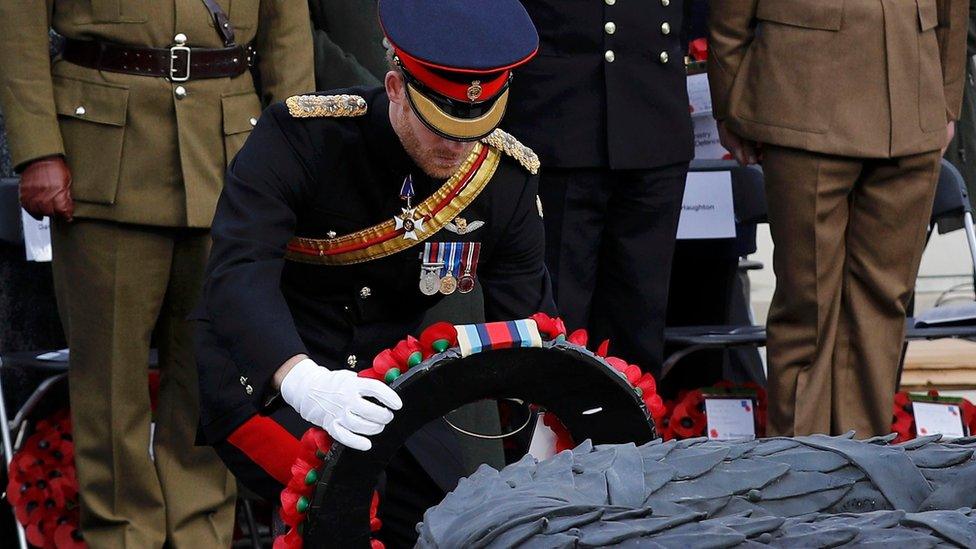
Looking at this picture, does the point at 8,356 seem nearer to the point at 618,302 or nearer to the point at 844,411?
the point at 618,302

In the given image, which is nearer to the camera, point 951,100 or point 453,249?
point 453,249

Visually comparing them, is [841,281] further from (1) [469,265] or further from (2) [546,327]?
(2) [546,327]

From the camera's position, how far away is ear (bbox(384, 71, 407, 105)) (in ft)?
9.73

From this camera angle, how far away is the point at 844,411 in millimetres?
4312

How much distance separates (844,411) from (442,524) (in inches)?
115

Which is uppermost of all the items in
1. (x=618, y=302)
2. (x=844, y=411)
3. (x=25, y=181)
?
(x=25, y=181)

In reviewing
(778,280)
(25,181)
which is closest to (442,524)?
(25,181)

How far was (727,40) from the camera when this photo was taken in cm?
427

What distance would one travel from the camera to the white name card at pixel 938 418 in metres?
4.77

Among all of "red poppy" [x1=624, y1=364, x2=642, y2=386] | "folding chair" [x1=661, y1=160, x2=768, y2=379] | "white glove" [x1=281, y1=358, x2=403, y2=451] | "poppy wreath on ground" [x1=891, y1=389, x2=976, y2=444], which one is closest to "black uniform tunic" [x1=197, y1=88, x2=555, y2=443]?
"white glove" [x1=281, y1=358, x2=403, y2=451]

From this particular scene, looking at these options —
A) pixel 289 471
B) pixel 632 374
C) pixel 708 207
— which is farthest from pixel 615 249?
pixel 632 374

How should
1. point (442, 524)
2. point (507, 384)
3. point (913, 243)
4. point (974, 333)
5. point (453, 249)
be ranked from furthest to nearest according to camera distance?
point (974, 333)
point (913, 243)
point (453, 249)
point (507, 384)
point (442, 524)

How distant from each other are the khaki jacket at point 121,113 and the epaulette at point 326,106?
86 centimetres

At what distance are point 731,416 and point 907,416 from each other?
1.75ft
